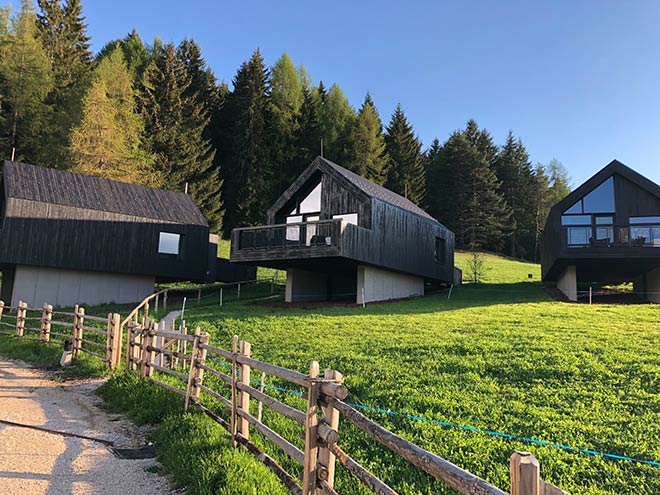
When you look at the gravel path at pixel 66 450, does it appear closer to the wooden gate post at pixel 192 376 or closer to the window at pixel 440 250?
the wooden gate post at pixel 192 376

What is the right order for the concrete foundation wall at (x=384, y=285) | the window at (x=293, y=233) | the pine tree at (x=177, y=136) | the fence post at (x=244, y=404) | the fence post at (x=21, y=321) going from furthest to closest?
1. the pine tree at (x=177, y=136)
2. the concrete foundation wall at (x=384, y=285)
3. the window at (x=293, y=233)
4. the fence post at (x=21, y=321)
5. the fence post at (x=244, y=404)

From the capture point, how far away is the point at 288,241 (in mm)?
20141

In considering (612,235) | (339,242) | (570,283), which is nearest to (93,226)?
(339,242)

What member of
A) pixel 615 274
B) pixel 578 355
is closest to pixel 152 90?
pixel 615 274

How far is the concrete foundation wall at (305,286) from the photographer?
2277 centimetres

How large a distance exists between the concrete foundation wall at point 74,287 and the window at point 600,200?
22.5 metres

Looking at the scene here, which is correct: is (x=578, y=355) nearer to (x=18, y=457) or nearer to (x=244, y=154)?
(x=18, y=457)

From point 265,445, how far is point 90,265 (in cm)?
2217

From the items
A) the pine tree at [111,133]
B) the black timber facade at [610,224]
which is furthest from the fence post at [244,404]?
the pine tree at [111,133]

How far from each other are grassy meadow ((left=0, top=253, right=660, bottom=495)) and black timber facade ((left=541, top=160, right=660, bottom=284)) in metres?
6.37

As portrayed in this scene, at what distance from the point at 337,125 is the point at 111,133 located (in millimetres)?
23120

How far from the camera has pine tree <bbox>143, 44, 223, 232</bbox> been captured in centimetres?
4200

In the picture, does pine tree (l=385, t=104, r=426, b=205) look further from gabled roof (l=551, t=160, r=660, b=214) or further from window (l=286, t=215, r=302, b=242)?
window (l=286, t=215, r=302, b=242)

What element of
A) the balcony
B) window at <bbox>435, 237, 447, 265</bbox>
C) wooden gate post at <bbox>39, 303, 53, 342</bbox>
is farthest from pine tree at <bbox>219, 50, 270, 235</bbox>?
wooden gate post at <bbox>39, 303, 53, 342</bbox>
